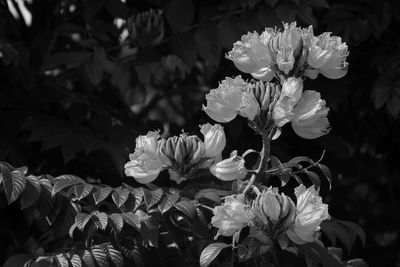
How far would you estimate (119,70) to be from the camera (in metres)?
3.39

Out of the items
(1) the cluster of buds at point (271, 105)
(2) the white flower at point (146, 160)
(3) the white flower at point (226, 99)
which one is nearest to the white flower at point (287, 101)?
(1) the cluster of buds at point (271, 105)

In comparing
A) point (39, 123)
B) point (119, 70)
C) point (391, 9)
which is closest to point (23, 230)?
point (39, 123)

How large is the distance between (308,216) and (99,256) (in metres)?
0.61

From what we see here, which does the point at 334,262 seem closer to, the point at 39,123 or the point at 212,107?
the point at 212,107

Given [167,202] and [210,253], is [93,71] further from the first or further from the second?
[210,253]

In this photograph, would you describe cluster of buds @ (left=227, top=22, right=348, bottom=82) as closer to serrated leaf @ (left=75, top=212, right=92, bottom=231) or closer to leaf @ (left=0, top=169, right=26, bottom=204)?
serrated leaf @ (left=75, top=212, right=92, bottom=231)

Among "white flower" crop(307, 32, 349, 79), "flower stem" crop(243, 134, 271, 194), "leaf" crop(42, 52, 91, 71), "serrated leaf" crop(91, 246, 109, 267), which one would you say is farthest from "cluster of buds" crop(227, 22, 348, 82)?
"leaf" crop(42, 52, 91, 71)

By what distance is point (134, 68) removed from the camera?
137 inches

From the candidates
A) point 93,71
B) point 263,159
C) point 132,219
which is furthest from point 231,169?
point 93,71

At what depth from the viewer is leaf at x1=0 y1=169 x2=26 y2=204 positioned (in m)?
2.40

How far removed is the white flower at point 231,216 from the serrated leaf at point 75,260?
42cm

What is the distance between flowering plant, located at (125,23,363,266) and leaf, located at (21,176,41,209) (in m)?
0.32

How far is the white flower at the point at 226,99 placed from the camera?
2184 mm

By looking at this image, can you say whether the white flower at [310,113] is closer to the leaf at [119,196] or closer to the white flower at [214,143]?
the white flower at [214,143]
